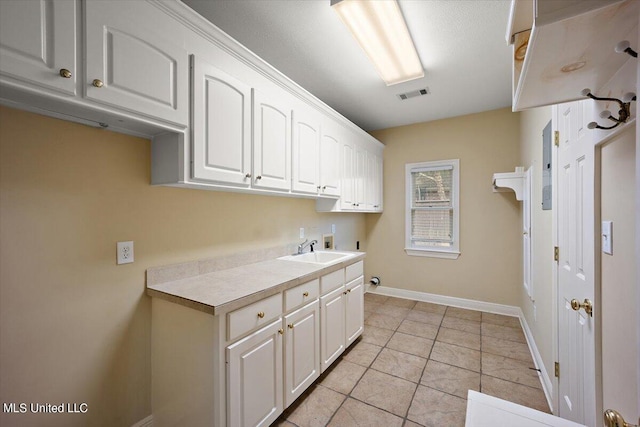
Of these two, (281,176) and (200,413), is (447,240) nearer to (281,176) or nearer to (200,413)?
(281,176)

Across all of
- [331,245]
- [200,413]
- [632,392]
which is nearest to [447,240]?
[331,245]

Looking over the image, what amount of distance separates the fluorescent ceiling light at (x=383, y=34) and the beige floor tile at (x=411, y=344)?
262 centimetres

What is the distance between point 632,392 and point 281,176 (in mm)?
1950

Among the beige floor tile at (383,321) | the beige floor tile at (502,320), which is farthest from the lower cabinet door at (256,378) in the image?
the beige floor tile at (502,320)

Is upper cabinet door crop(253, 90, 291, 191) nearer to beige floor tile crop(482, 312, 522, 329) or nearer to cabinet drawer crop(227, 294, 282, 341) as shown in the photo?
cabinet drawer crop(227, 294, 282, 341)

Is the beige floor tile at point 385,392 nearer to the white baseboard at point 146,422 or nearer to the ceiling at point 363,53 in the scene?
the white baseboard at point 146,422

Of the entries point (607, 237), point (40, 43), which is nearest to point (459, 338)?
point (607, 237)

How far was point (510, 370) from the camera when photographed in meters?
2.24

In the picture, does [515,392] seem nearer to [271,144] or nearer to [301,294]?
[301,294]

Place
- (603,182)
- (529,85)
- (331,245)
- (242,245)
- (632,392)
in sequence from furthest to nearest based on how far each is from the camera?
1. (331,245)
2. (242,245)
3. (603,182)
4. (529,85)
5. (632,392)

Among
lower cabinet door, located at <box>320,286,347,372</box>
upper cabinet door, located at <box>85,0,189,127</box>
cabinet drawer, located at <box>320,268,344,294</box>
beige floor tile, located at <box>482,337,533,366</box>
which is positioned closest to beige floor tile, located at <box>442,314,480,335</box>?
beige floor tile, located at <box>482,337,533,366</box>

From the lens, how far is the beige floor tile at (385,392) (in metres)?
1.84

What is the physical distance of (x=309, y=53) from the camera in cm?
218

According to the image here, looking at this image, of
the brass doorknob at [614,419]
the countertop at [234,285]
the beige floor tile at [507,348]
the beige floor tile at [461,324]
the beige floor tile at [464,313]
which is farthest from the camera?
the beige floor tile at [464,313]
